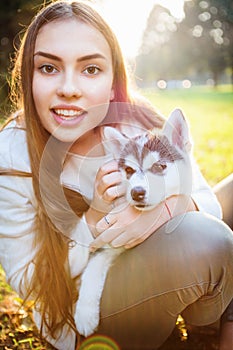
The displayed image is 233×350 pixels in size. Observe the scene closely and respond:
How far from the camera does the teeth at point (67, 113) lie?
75.0 inches

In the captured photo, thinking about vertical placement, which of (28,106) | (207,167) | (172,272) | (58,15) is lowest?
(207,167)

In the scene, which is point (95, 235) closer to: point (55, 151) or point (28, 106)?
point (55, 151)

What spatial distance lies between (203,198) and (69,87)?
2.59 feet

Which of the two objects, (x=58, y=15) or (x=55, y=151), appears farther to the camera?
(x=55, y=151)

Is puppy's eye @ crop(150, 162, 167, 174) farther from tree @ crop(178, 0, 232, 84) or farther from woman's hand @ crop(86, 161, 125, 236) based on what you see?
tree @ crop(178, 0, 232, 84)

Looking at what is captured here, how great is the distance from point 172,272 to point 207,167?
348 cm

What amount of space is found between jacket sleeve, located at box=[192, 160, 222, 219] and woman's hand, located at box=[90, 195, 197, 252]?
0.76 feet

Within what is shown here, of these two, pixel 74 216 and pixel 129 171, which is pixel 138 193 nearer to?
pixel 129 171

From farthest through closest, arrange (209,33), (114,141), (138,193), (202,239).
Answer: (209,33)
(114,141)
(138,193)
(202,239)

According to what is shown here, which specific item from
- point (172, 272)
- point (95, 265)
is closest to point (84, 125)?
point (95, 265)

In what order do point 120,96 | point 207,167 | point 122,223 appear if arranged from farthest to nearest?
point 207,167 → point 120,96 → point 122,223

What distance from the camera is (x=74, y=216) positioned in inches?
79.5

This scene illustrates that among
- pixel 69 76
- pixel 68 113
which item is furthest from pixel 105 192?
pixel 69 76

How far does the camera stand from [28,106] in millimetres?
1930
